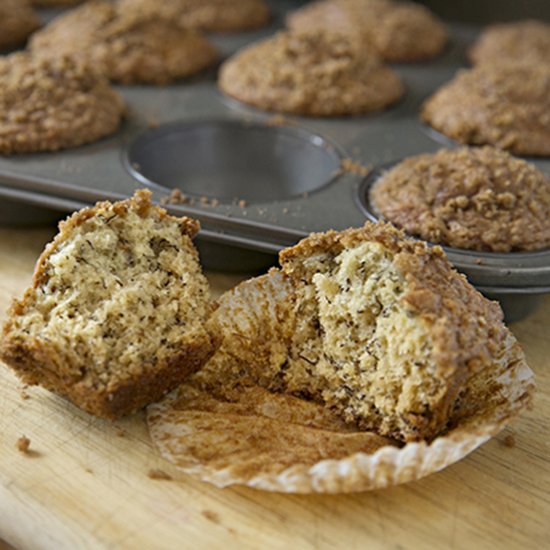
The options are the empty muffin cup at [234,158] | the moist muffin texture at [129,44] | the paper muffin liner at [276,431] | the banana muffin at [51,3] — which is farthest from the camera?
the banana muffin at [51,3]

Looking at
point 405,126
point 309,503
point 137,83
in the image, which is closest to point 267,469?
point 309,503

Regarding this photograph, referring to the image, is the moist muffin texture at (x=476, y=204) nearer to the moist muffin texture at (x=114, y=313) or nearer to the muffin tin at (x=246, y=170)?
the muffin tin at (x=246, y=170)

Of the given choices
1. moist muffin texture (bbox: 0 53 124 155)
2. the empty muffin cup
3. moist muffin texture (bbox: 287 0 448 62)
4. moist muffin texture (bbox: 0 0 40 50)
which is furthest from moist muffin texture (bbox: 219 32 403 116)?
moist muffin texture (bbox: 0 0 40 50)

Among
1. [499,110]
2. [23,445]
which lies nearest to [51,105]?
[23,445]

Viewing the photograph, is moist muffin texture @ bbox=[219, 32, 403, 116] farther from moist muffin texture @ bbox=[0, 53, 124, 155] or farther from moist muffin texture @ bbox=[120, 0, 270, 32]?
moist muffin texture @ bbox=[120, 0, 270, 32]

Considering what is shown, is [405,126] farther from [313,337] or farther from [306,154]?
[313,337]

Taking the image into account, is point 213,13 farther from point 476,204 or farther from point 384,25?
point 476,204

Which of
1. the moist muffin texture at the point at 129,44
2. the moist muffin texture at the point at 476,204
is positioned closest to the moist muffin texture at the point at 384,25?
the moist muffin texture at the point at 129,44
